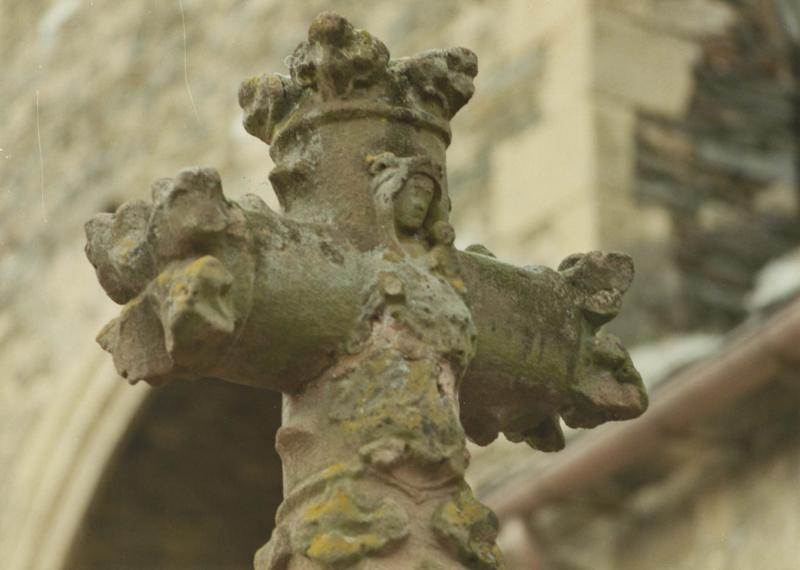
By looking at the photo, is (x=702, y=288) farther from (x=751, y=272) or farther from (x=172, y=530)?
(x=172, y=530)

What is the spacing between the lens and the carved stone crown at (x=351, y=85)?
1849 millimetres

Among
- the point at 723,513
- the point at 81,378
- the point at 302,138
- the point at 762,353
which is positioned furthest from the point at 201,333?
the point at 81,378

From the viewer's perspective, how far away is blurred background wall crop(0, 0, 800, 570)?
4762 mm

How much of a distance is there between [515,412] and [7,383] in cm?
560

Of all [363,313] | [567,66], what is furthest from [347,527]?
[567,66]

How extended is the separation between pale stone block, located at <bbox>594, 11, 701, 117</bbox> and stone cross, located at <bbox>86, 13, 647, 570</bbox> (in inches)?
146

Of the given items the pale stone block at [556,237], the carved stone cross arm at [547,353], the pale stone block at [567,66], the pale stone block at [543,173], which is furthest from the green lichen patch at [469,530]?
the pale stone block at [567,66]

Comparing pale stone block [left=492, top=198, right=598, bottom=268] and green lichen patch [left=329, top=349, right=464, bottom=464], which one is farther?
pale stone block [left=492, top=198, right=598, bottom=268]

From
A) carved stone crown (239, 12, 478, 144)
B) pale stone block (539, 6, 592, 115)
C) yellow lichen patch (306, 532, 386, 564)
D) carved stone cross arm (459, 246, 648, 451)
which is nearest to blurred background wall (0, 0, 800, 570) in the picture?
pale stone block (539, 6, 592, 115)

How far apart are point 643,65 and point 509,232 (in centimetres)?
58

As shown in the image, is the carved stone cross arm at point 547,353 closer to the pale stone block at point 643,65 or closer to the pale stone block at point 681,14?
the pale stone block at point 643,65

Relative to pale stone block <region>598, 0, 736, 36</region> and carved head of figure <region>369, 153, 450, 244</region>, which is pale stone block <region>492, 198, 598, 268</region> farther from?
carved head of figure <region>369, 153, 450, 244</region>

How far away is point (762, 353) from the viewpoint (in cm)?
434

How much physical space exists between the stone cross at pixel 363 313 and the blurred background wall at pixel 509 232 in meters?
2.40
